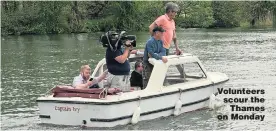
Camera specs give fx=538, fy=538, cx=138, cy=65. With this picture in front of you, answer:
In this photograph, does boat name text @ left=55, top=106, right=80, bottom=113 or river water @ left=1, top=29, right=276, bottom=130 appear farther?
river water @ left=1, top=29, right=276, bottom=130

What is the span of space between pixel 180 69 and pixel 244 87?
4.22 m

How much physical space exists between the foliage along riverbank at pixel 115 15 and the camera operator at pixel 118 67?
47.1 metres

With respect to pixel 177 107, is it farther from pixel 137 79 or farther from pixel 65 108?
pixel 65 108

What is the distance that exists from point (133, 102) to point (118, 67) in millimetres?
1041

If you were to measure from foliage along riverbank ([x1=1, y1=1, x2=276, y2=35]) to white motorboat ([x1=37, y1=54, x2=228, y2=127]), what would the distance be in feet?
153

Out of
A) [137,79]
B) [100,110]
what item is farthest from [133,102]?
[137,79]

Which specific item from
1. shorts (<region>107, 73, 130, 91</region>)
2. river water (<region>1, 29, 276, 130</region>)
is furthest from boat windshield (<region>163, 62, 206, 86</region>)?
shorts (<region>107, 73, 130, 91</region>)

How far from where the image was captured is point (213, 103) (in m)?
14.2

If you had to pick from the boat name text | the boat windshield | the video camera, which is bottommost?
the boat name text

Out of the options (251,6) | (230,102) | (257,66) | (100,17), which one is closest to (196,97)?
(230,102)

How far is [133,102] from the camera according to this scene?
1176 cm

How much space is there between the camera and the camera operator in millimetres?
12273

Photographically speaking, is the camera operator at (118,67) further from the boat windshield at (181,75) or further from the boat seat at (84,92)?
the boat windshield at (181,75)

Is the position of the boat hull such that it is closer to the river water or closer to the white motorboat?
the white motorboat
